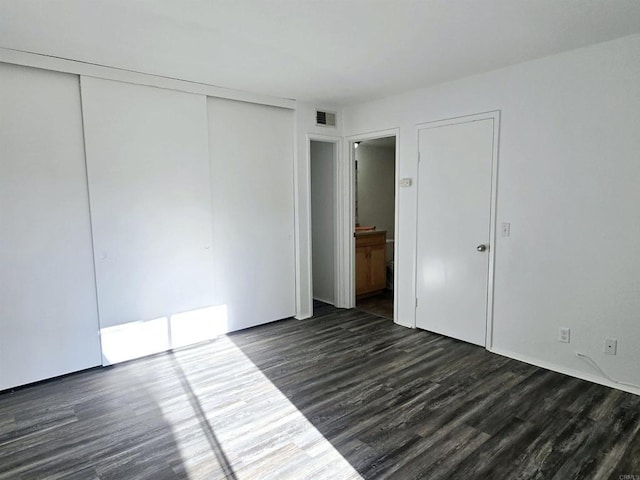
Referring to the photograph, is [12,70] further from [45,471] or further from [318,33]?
[45,471]

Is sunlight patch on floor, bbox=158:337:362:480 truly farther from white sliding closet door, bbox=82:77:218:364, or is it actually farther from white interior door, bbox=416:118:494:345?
white interior door, bbox=416:118:494:345

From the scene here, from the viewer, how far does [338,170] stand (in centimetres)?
473

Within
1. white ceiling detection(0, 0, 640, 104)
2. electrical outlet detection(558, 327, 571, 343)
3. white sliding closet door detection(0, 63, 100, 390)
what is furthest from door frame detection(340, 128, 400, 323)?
white sliding closet door detection(0, 63, 100, 390)

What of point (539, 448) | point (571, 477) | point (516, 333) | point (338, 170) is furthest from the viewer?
point (338, 170)

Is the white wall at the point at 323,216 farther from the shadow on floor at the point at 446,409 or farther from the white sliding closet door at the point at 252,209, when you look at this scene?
the shadow on floor at the point at 446,409

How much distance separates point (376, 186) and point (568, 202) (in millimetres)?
3844

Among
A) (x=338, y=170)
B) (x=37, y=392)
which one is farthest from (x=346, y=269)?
(x=37, y=392)

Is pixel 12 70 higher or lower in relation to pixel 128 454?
higher

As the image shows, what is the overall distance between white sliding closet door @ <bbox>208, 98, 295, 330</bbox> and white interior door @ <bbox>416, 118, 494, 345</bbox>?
1.51 m

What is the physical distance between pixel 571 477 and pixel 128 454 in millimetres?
2389

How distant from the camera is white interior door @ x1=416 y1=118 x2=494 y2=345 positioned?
11.6ft

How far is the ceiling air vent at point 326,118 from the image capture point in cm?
453

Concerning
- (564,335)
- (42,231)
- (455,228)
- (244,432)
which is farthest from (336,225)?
(42,231)

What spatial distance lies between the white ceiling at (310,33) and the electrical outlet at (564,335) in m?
2.17
